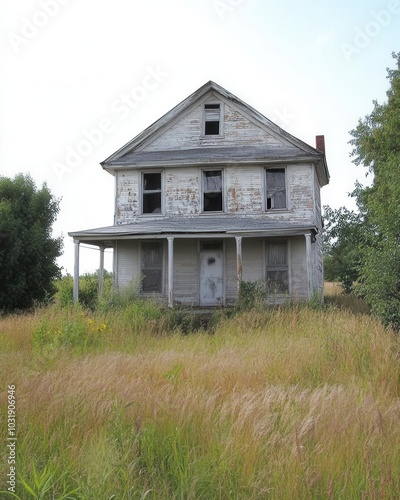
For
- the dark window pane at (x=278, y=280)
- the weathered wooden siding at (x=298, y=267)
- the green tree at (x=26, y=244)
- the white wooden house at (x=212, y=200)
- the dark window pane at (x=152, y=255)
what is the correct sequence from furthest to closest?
the green tree at (x=26, y=244) → the dark window pane at (x=152, y=255) → the white wooden house at (x=212, y=200) → the dark window pane at (x=278, y=280) → the weathered wooden siding at (x=298, y=267)

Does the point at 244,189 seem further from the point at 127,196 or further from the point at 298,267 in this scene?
the point at 127,196

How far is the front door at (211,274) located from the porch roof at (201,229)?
1.02m

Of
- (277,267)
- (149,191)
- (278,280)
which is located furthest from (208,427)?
(149,191)

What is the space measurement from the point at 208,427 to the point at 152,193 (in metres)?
15.3

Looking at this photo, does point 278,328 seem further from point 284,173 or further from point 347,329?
point 284,173

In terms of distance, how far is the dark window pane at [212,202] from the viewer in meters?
18.5

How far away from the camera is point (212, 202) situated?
61.0ft

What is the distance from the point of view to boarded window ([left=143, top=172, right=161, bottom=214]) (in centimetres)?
1875

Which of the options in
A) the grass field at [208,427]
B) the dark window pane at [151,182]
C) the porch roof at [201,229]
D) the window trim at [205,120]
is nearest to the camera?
the grass field at [208,427]

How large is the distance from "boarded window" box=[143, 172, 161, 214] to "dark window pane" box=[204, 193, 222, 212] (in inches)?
67.7

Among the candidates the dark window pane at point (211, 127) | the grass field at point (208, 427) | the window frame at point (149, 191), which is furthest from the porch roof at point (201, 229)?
the grass field at point (208, 427)

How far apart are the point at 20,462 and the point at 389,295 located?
22.2 ft

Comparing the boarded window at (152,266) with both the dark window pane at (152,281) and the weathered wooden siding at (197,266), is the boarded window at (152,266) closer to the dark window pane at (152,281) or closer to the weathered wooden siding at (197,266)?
the dark window pane at (152,281)

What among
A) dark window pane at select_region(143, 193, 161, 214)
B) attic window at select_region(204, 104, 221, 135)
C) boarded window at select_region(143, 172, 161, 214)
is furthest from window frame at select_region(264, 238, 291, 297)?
attic window at select_region(204, 104, 221, 135)
